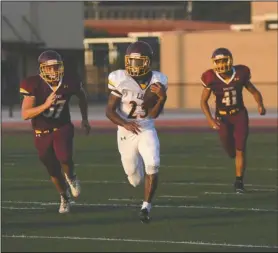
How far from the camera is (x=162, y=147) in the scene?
68.9 feet

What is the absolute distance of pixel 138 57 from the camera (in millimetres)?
7824

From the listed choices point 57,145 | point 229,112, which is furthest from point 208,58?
point 57,145

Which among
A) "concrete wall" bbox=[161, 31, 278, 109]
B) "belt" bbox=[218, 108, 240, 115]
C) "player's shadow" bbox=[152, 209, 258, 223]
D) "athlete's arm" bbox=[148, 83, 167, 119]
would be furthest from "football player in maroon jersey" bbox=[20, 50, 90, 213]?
"concrete wall" bbox=[161, 31, 278, 109]

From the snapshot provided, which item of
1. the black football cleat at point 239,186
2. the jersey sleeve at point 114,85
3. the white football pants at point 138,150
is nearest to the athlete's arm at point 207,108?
the white football pants at point 138,150

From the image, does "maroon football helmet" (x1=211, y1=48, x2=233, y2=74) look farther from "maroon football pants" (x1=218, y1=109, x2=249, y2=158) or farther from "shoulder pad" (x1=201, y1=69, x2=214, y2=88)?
"maroon football pants" (x1=218, y1=109, x2=249, y2=158)

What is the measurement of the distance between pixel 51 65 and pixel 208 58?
2765 cm

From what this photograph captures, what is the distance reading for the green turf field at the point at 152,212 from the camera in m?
9.66

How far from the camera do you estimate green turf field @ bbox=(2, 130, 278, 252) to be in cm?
966

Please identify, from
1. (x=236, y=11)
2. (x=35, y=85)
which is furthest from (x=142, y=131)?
(x=236, y=11)

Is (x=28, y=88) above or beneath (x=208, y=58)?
above

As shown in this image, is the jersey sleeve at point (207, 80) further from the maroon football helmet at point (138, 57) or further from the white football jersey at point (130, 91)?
the maroon football helmet at point (138, 57)

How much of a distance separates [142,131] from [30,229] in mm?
1913

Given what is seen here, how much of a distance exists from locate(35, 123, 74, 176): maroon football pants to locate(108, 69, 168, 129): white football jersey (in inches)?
48.2

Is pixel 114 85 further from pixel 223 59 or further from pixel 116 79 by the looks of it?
pixel 223 59
